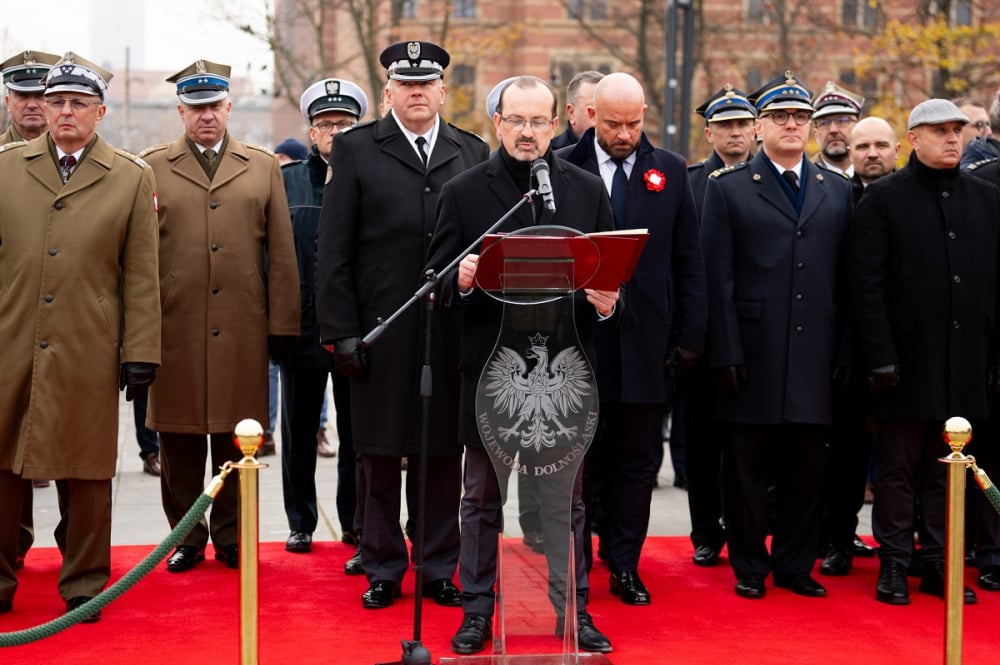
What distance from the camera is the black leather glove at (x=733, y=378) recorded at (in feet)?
22.8

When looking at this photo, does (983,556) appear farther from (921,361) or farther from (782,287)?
(782,287)

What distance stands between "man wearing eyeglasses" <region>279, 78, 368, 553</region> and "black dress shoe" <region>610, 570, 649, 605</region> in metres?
1.76

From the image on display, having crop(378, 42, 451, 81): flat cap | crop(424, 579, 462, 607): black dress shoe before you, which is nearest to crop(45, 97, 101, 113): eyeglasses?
crop(378, 42, 451, 81): flat cap

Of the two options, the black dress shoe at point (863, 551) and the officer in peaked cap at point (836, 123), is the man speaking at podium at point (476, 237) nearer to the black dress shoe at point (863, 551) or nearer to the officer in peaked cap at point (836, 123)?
the black dress shoe at point (863, 551)

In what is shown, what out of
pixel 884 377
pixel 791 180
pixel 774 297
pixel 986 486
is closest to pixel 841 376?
pixel 884 377

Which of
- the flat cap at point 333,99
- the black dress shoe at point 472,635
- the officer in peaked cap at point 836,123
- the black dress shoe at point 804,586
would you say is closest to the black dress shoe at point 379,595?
the black dress shoe at point 472,635

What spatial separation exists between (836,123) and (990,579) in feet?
10.0

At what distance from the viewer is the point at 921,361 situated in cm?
695

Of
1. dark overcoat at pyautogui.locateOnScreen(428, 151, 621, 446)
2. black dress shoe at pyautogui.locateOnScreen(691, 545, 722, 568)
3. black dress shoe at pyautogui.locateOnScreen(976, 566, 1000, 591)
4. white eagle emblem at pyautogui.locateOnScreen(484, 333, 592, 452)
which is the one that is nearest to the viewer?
white eagle emblem at pyautogui.locateOnScreen(484, 333, 592, 452)

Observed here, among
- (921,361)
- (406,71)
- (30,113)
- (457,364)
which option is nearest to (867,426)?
(921,361)

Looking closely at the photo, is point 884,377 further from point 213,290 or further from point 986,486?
point 213,290

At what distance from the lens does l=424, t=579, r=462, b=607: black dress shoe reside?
6707 millimetres

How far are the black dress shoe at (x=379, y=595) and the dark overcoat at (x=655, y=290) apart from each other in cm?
132

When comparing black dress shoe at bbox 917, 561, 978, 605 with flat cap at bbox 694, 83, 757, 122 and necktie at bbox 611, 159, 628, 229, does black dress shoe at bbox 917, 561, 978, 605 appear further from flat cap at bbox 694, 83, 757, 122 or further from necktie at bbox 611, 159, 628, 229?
flat cap at bbox 694, 83, 757, 122
